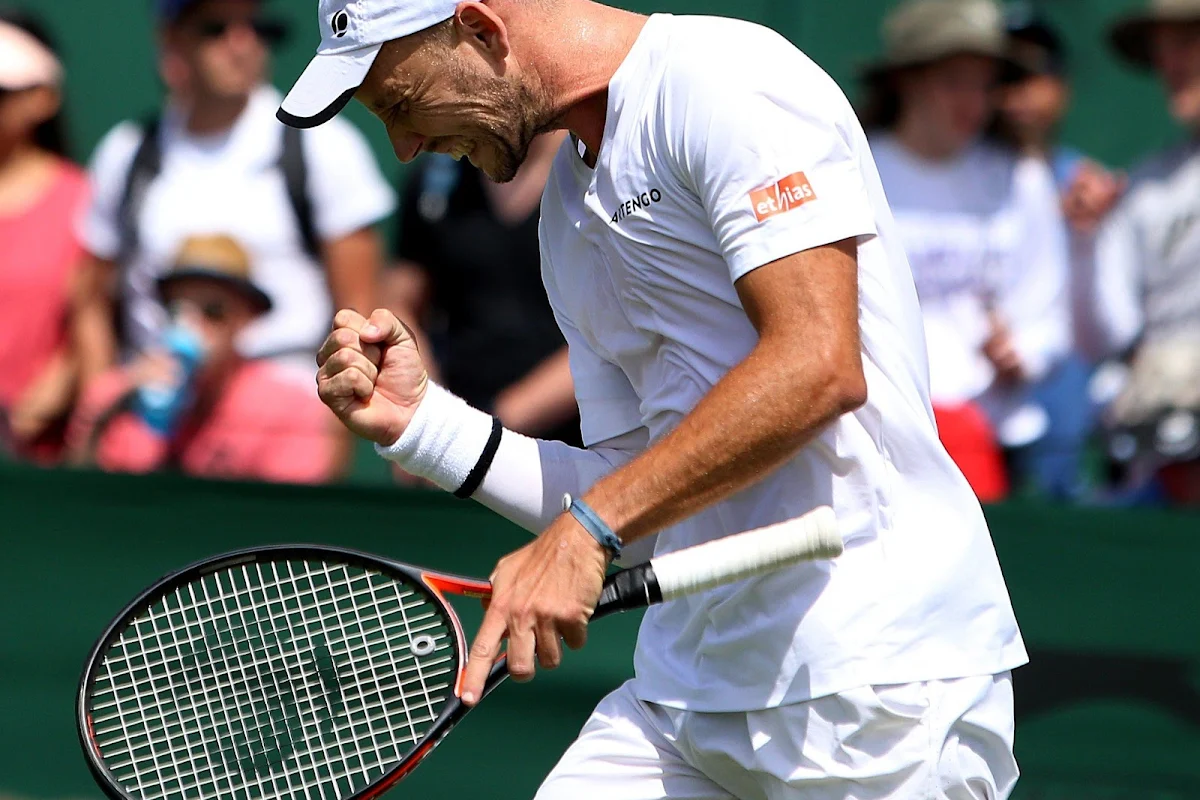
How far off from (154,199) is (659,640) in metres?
3.29

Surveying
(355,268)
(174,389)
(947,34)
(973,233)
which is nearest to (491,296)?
(355,268)

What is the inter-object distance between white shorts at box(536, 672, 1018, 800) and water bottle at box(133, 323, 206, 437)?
307 centimetres

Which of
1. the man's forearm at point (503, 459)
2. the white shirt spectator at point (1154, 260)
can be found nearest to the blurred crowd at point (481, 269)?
the white shirt spectator at point (1154, 260)

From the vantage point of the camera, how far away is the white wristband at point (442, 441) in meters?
2.83

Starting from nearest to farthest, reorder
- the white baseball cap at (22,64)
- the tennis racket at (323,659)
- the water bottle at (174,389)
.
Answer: the tennis racket at (323,659) < the water bottle at (174,389) < the white baseball cap at (22,64)

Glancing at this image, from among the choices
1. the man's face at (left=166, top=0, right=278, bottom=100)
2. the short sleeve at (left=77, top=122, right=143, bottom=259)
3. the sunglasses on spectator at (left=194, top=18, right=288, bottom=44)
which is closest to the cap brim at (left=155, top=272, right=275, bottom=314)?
the short sleeve at (left=77, top=122, right=143, bottom=259)

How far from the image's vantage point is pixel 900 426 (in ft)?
8.37

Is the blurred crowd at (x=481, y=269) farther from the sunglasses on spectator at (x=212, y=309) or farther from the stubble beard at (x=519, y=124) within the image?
the stubble beard at (x=519, y=124)

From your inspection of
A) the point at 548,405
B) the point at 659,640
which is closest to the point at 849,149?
the point at 659,640

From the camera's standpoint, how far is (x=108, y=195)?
5582mm

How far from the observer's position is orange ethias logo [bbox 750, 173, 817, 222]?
2.34 m

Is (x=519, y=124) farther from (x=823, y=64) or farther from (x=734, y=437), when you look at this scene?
(x=823, y=64)

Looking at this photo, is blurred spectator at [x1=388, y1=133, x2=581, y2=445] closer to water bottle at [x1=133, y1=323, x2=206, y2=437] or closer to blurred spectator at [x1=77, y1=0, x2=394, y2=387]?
blurred spectator at [x1=77, y1=0, x2=394, y2=387]

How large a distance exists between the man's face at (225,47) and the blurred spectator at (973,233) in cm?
200
